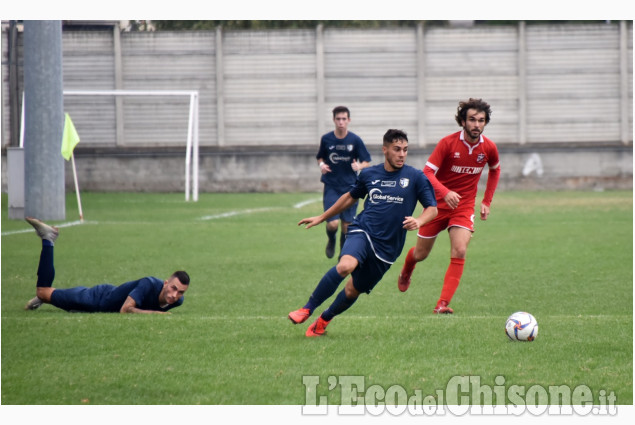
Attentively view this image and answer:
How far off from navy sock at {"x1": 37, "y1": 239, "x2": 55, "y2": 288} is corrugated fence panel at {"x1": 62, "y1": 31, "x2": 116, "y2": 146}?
26153 mm

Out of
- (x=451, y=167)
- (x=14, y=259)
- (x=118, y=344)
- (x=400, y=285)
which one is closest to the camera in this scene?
(x=118, y=344)

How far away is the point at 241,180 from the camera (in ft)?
117

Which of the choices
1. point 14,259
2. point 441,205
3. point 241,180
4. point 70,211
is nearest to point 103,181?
point 241,180

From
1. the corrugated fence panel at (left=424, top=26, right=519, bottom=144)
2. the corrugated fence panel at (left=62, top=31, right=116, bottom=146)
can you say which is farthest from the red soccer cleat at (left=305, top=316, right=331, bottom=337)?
the corrugated fence panel at (left=62, top=31, right=116, bottom=146)

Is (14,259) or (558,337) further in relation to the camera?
(14,259)

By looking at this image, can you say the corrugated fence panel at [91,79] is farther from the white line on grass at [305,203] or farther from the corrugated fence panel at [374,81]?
the white line on grass at [305,203]

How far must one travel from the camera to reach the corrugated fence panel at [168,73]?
3494cm

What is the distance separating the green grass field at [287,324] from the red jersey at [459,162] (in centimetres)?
123

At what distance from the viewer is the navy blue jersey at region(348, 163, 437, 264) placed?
8.00 meters

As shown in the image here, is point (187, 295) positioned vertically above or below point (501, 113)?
below

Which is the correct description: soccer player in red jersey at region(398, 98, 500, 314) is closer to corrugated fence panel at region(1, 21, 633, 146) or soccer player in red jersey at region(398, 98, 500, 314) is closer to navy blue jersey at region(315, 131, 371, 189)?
navy blue jersey at region(315, 131, 371, 189)

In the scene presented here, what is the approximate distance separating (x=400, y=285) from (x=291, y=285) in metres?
1.88
